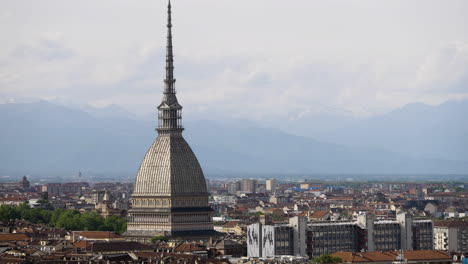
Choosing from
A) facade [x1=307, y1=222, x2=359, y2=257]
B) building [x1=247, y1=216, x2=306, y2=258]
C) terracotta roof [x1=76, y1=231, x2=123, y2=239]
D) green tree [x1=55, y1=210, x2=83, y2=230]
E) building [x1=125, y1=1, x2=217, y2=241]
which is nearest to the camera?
building [x1=247, y1=216, x2=306, y2=258]

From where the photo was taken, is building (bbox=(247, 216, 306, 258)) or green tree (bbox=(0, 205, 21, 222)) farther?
green tree (bbox=(0, 205, 21, 222))

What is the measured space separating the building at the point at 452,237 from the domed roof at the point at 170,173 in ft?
53.6

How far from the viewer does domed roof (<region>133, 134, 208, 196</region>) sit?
9900 centimetres

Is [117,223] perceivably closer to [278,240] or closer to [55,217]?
[55,217]

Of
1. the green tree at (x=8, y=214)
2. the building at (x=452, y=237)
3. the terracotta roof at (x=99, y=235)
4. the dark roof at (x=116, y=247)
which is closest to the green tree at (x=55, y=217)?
the green tree at (x=8, y=214)

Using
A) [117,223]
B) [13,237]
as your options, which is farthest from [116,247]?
[117,223]

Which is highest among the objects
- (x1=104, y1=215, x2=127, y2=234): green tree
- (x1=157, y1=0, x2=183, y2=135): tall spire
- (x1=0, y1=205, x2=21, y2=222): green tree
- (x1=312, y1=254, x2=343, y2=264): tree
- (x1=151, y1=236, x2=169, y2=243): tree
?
(x1=157, y1=0, x2=183, y2=135): tall spire

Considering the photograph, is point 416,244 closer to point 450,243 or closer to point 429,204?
point 450,243

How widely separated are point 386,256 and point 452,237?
24.8 metres

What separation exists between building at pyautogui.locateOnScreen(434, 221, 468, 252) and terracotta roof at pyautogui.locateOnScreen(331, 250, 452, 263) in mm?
18779

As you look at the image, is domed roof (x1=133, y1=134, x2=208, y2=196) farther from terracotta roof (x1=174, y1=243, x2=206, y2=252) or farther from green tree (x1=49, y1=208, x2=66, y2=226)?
green tree (x1=49, y1=208, x2=66, y2=226)

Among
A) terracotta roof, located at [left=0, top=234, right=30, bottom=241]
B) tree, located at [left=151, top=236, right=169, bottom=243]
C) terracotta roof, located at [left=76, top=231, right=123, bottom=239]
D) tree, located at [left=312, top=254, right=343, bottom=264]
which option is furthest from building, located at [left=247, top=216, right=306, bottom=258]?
terracotta roof, located at [left=0, top=234, right=30, bottom=241]

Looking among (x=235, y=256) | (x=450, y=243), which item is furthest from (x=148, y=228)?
(x=450, y=243)

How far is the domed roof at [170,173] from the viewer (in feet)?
325
